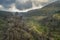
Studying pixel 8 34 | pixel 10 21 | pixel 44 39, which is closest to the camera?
pixel 8 34

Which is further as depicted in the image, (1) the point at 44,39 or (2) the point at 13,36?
(1) the point at 44,39

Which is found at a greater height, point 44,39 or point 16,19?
point 16,19

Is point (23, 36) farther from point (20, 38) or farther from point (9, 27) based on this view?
point (9, 27)

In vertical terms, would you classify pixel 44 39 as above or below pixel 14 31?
below

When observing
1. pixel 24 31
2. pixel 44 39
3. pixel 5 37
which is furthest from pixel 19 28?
pixel 44 39

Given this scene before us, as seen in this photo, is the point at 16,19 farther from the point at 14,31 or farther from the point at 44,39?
the point at 44,39

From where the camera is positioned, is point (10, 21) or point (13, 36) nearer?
point (13, 36)

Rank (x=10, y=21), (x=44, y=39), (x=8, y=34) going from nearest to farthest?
(x=8, y=34) → (x=10, y=21) → (x=44, y=39)

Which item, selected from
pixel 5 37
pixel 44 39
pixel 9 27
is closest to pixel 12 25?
pixel 9 27

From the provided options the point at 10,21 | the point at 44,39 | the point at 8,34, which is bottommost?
the point at 44,39
